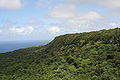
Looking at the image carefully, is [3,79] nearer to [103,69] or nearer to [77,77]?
[77,77]

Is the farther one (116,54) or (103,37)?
(103,37)

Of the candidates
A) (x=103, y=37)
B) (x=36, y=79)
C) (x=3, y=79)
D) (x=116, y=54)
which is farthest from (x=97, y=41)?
(x=3, y=79)

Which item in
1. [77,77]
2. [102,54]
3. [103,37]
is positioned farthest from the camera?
[103,37]

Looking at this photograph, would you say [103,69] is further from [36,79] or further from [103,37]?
[103,37]

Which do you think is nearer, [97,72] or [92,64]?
[97,72]

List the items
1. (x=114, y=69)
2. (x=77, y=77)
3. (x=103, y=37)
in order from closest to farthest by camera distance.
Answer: (x=114, y=69) → (x=77, y=77) → (x=103, y=37)

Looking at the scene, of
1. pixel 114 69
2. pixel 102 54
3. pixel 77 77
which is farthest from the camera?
pixel 102 54

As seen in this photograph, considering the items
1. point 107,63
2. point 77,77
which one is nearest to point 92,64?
point 107,63

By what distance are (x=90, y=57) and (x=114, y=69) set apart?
Answer: 48.1 feet

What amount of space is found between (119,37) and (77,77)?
25.4 m

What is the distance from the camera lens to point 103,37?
65.2m

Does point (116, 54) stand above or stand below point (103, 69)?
above

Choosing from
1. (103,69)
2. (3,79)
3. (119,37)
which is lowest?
(3,79)

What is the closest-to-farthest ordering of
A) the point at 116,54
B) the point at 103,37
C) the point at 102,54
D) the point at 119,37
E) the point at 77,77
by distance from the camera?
the point at 77,77, the point at 116,54, the point at 102,54, the point at 119,37, the point at 103,37
